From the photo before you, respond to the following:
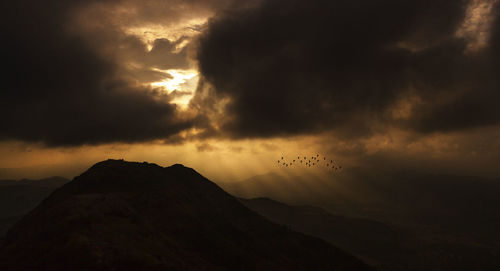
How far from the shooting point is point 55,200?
343 feet

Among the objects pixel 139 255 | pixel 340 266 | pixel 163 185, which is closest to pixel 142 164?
pixel 163 185

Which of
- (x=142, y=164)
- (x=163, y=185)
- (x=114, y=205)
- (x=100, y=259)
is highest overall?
(x=142, y=164)

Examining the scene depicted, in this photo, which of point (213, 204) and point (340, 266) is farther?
point (213, 204)

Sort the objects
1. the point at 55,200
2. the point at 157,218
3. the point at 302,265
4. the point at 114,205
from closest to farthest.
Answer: the point at 114,205, the point at 157,218, the point at 55,200, the point at 302,265

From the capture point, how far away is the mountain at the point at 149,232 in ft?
190

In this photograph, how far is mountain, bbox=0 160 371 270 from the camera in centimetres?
5806

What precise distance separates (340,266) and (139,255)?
90.3m

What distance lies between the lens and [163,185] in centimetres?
12419

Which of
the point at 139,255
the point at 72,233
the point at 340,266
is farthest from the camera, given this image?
the point at 340,266

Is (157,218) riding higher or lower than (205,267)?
higher

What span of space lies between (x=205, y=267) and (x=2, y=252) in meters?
43.6

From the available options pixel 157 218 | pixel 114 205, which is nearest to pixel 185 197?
pixel 157 218

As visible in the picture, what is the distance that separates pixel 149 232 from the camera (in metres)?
78.4

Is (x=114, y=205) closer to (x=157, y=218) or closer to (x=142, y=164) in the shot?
(x=157, y=218)
